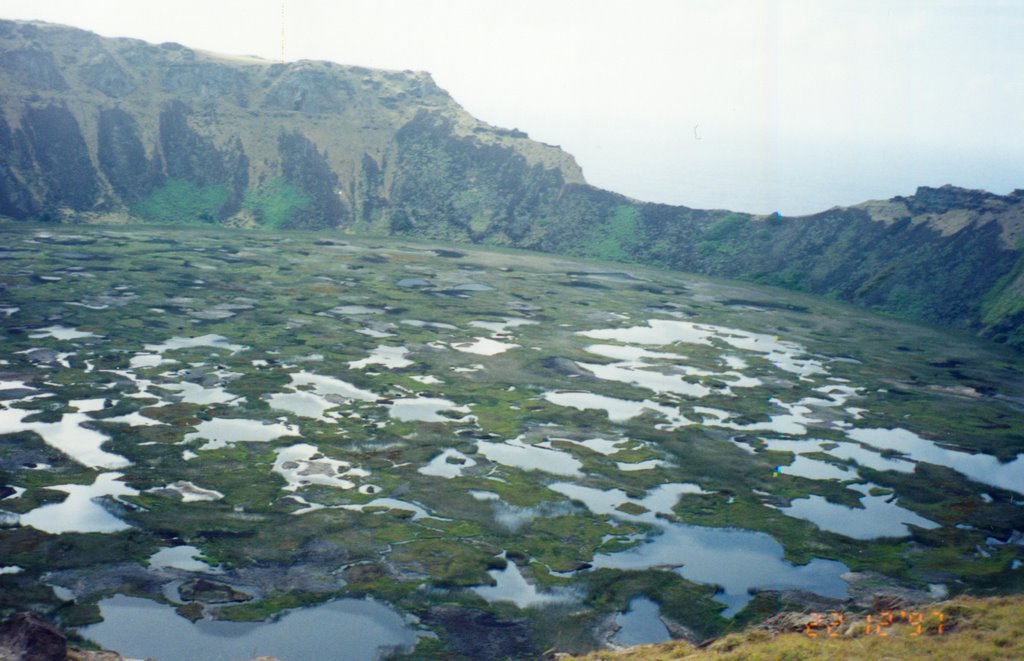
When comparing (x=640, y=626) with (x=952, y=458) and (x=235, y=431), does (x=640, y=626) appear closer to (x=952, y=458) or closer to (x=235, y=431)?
(x=235, y=431)

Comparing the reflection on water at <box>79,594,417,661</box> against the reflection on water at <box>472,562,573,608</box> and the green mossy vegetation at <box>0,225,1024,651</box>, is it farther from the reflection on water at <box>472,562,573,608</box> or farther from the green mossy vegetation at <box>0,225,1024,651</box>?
the reflection on water at <box>472,562,573,608</box>

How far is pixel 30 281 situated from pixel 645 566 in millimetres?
85103

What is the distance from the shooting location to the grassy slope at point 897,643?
3103cm

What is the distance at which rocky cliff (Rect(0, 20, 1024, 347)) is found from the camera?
141 metres

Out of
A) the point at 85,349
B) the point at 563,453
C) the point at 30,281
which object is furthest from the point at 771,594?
the point at 30,281

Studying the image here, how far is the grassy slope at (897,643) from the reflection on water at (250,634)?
9.92 metres

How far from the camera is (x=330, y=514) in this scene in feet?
165

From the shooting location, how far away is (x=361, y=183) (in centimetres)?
17000

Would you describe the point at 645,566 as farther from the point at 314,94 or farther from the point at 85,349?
the point at 314,94

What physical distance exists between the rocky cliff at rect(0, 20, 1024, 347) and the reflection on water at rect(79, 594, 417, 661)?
111725 millimetres

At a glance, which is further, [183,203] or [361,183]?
[361,183]

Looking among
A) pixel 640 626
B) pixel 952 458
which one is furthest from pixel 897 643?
pixel 952 458

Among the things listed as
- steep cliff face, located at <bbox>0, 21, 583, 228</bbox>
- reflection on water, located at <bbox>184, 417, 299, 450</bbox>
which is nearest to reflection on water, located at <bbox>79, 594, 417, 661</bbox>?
reflection on water, located at <bbox>184, 417, 299, 450</bbox>
